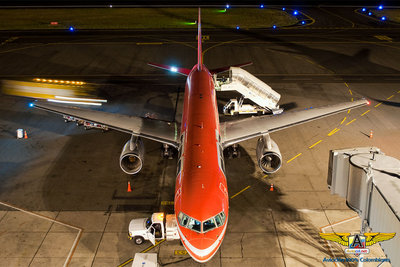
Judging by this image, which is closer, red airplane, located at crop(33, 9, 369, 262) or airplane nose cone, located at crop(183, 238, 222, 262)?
airplane nose cone, located at crop(183, 238, 222, 262)

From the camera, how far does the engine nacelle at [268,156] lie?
92.2 ft

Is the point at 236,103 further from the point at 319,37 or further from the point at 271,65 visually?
the point at 319,37

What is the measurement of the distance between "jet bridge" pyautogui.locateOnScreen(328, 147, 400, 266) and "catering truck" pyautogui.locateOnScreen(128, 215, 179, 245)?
9.13 metres

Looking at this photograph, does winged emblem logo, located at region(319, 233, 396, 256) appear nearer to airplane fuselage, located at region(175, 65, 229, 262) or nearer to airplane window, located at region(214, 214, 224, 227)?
airplane window, located at region(214, 214, 224, 227)

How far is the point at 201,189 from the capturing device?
19.8 m

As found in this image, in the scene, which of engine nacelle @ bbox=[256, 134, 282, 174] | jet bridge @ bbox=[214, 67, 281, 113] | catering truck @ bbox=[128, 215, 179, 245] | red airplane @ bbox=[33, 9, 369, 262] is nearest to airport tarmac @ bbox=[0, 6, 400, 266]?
catering truck @ bbox=[128, 215, 179, 245]

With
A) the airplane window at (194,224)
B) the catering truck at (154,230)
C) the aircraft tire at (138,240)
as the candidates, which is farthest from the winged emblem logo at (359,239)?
the aircraft tire at (138,240)

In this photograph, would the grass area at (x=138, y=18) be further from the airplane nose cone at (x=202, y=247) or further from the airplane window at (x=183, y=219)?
the airplane nose cone at (x=202, y=247)

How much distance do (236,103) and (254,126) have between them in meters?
8.84

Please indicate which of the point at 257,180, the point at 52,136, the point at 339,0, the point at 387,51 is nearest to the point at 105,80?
the point at 52,136

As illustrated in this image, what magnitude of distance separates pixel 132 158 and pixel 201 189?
34.0 feet

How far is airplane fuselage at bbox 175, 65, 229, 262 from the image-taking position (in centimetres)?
1886

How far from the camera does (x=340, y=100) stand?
137ft

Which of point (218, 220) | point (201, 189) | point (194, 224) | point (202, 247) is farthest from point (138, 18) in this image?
point (202, 247)
